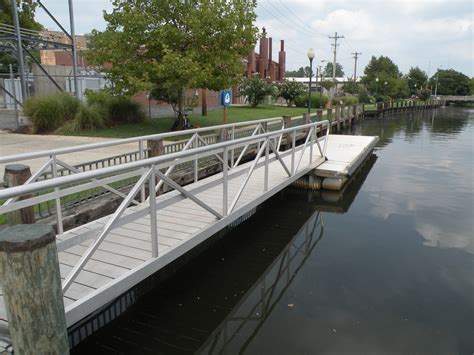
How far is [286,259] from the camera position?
20.9 feet

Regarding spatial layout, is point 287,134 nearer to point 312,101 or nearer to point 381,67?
point 312,101

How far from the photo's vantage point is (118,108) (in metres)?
17.5

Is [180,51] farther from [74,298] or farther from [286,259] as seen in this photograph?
[74,298]

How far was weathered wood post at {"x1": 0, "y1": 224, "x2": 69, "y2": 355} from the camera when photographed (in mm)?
2439

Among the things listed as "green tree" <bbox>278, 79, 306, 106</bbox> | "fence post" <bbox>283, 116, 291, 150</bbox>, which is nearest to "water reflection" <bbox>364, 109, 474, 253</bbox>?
"fence post" <bbox>283, 116, 291, 150</bbox>

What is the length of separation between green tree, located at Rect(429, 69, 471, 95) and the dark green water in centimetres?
10713

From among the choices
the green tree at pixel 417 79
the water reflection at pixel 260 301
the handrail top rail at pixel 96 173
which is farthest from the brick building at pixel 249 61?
the green tree at pixel 417 79

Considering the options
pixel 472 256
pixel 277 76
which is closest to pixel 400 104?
pixel 277 76

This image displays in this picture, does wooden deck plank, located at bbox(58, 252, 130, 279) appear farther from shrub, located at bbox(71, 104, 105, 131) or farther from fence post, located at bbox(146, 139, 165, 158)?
shrub, located at bbox(71, 104, 105, 131)

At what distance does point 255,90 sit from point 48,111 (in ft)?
71.7

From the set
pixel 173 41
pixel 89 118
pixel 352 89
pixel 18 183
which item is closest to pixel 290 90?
pixel 352 89

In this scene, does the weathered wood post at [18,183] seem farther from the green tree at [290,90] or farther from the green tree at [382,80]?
the green tree at [382,80]

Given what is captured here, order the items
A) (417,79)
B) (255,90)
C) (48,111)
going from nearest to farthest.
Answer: (48,111) < (255,90) < (417,79)

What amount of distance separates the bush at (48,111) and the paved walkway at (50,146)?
0.84 meters
